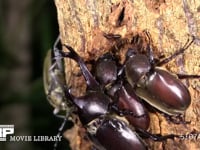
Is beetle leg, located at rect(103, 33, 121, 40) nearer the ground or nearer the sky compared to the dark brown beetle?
nearer the sky

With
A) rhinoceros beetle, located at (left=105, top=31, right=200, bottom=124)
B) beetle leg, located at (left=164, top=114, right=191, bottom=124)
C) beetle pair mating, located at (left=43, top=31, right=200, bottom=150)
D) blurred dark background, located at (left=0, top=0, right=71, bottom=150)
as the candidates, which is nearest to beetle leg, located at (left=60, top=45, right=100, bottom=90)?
beetle pair mating, located at (left=43, top=31, right=200, bottom=150)

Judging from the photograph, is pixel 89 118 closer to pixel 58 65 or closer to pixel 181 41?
pixel 181 41

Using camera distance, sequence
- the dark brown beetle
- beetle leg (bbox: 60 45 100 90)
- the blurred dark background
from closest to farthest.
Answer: the dark brown beetle < beetle leg (bbox: 60 45 100 90) < the blurred dark background

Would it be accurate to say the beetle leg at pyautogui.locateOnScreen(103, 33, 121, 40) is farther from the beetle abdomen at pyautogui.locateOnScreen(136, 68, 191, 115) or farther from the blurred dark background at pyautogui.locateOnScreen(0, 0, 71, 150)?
the blurred dark background at pyautogui.locateOnScreen(0, 0, 71, 150)

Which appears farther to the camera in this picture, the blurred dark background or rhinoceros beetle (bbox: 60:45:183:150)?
the blurred dark background

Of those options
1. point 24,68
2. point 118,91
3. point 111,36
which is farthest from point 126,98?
point 24,68

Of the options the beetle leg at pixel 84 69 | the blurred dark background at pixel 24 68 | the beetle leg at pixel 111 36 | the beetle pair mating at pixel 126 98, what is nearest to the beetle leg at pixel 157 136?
the beetle pair mating at pixel 126 98

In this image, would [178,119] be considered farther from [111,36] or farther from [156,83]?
[111,36]
